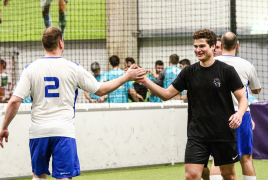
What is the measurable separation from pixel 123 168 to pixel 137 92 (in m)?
2.29

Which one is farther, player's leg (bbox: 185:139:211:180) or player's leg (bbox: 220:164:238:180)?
player's leg (bbox: 220:164:238:180)

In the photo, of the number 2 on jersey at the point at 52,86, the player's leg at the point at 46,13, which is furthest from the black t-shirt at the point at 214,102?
the player's leg at the point at 46,13

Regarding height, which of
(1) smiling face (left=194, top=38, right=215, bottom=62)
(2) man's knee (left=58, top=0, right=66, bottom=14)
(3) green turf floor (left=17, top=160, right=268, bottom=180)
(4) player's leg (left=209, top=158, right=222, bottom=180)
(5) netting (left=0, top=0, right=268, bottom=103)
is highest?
(2) man's knee (left=58, top=0, right=66, bottom=14)

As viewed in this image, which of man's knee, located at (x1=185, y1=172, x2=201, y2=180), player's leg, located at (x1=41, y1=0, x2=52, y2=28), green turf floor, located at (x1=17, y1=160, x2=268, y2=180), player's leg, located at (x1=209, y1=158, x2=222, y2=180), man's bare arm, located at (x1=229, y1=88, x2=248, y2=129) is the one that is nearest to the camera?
man's bare arm, located at (x1=229, y1=88, x2=248, y2=129)

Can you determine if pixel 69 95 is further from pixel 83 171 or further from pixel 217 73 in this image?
pixel 83 171

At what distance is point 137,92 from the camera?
884 centimetres

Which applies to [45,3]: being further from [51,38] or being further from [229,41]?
[51,38]

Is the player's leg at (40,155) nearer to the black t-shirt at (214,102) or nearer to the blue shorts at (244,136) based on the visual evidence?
the black t-shirt at (214,102)

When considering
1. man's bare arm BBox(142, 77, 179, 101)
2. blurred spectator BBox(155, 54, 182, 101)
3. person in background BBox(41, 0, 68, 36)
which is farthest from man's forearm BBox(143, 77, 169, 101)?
person in background BBox(41, 0, 68, 36)

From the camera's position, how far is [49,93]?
370 cm

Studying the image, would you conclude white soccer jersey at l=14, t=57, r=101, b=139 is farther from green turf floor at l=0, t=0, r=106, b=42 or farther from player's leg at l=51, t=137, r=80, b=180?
green turf floor at l=0, t=0, r=106, b=42

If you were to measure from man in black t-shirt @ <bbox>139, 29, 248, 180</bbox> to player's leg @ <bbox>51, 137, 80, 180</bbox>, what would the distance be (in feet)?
3.38

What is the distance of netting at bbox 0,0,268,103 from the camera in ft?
42.1

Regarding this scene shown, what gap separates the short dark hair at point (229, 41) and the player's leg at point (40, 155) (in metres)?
2.19
